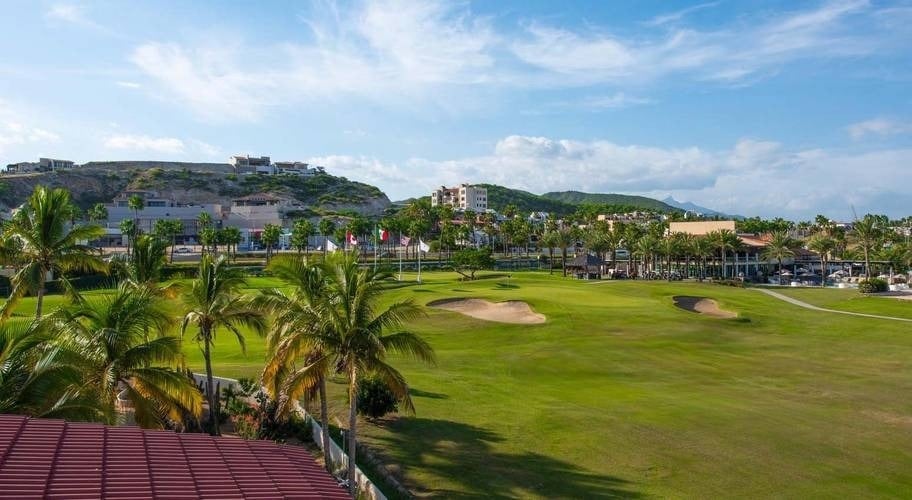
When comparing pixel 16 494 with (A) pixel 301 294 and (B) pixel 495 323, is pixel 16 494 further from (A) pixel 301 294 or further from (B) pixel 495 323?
(B) pixel 495 323

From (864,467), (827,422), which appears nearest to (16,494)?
(864,467)

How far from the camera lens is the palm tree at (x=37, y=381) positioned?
1345 cm

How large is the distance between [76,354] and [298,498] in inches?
426

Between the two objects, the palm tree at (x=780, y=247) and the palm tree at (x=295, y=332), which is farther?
the palm tree at (x=780, y=247)

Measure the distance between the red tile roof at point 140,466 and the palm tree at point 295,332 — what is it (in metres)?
7.00

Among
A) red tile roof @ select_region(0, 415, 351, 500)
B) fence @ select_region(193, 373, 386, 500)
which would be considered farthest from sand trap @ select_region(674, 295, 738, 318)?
red tile roof @ select_region(0, 415, 351, 500)

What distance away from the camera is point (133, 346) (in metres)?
18.8

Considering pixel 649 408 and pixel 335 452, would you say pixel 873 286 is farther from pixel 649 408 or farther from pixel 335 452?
pixel 335 452

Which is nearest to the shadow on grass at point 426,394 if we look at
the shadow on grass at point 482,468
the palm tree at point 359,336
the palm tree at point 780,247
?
the shadow on grass at point 482,468

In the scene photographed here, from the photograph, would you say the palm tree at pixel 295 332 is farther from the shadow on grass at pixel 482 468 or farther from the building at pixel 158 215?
the building at pixel 158 215

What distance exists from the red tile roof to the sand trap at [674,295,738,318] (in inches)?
2430

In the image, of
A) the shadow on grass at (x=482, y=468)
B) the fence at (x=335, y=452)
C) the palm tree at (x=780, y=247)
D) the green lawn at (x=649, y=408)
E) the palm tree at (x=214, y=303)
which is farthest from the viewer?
the palm tree at (x=780, y=247)

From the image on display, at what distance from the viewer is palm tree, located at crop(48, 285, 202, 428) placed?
1733cm

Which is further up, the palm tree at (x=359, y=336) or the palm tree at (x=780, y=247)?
the palm tree at (x=780, y=247)
